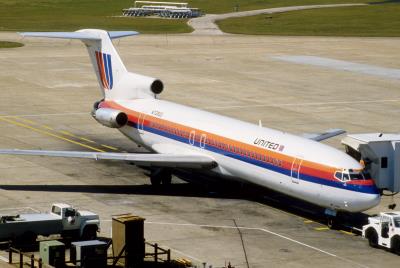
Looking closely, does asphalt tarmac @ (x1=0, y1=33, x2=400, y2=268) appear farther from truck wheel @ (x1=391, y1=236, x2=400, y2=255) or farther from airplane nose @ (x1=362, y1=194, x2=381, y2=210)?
airplane nose @ (x1=362, y1=194, x2=381, y2=210)

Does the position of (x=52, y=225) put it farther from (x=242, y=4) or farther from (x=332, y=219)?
(x=242, y=4)

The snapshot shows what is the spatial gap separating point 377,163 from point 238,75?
161 feet

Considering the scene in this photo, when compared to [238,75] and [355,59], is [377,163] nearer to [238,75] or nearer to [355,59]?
[238,75]

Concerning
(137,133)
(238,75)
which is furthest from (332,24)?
(137,133)

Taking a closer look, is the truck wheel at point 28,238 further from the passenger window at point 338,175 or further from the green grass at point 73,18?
the green grass at point 73,18

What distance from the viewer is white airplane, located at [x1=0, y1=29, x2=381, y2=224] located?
129 ft

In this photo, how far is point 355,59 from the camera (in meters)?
102

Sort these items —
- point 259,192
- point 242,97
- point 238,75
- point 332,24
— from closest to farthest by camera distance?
1. point 259,192
2. point 242,97
3. point 238,75
4. point 332,24

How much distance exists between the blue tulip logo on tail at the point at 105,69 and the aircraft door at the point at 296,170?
16.4 meters

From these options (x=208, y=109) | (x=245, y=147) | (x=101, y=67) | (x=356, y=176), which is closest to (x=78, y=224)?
(x=245, y=147)

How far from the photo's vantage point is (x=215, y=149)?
45.0 m

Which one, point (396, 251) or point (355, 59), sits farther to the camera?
point (355, 59)

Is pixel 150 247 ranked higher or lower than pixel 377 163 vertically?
lower

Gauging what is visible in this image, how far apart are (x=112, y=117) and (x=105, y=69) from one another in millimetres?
5153
